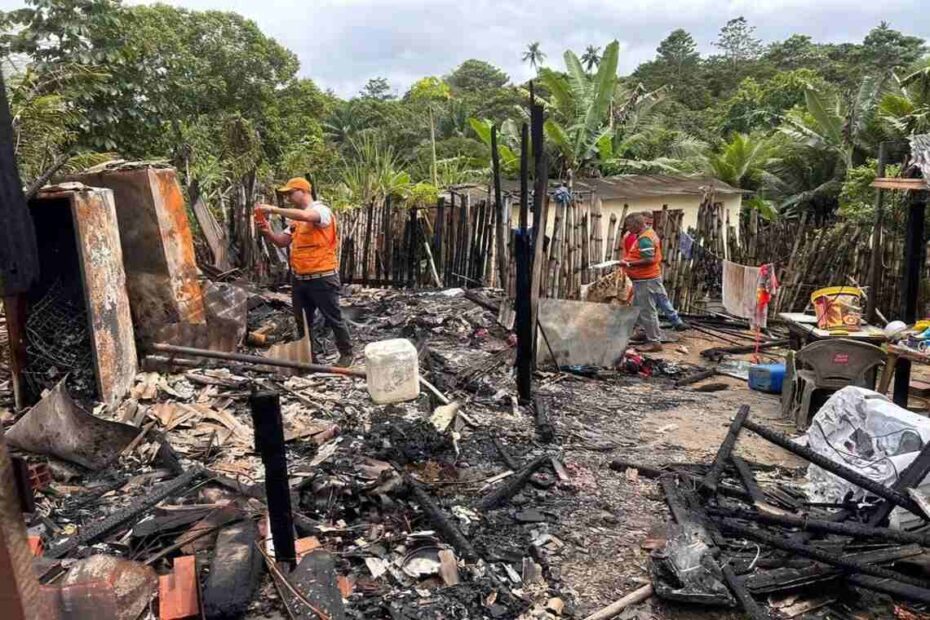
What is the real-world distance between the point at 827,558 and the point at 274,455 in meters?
2.66

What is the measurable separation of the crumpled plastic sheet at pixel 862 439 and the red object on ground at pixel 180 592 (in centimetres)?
365

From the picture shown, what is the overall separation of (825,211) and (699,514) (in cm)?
1882

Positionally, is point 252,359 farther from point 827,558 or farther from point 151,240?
point 827,558

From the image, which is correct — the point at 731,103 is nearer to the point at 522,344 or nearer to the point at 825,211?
the point at 825,211

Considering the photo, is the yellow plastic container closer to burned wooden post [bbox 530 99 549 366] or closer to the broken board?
the broken board

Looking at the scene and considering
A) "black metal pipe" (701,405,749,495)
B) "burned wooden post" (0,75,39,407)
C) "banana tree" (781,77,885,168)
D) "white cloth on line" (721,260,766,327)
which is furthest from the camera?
"banana tree" (781,77,885,168)

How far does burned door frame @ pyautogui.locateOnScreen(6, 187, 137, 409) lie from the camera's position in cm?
463

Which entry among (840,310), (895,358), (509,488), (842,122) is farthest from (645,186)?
(509,488)

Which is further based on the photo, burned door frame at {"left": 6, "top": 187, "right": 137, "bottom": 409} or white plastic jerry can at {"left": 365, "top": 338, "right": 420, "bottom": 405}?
white plastic jerry can at {"left": 365, "top": 338, "right": 420, "bottom": 405}

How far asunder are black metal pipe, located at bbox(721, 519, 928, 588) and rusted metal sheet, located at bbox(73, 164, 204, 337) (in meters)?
4.61

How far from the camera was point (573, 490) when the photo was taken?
419 cm

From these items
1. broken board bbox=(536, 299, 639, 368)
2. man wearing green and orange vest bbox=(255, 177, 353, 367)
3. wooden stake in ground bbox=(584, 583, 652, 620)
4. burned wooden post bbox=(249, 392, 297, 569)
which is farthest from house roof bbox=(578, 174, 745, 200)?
burned wooden post bbox=(249, 392, 297, 569)

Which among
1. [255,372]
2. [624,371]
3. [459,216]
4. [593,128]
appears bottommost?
[624,371]

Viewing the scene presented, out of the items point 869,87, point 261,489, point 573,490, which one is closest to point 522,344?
point 573,490
